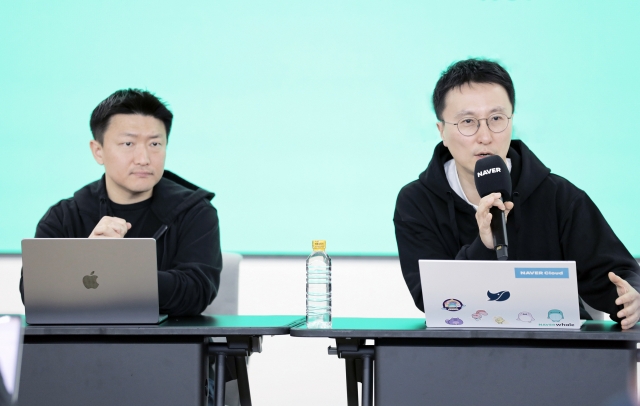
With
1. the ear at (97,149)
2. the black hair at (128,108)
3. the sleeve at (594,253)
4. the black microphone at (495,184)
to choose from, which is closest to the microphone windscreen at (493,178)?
the black microphone at (495,184)

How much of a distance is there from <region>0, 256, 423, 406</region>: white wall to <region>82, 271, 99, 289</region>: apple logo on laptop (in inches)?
64.0

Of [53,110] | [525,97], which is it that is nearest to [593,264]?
[525,97]

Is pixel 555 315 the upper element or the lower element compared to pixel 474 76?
lower

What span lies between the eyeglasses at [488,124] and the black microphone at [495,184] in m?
0.35

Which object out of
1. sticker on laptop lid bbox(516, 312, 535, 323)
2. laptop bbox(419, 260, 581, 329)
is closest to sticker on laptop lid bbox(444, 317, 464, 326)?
laptop bbox(419, 260, 581, 329)

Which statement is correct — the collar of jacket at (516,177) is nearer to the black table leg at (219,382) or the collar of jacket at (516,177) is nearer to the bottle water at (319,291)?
the bottle water at (319,291)

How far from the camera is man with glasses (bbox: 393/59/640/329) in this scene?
2.10 meters

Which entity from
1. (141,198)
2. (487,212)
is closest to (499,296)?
(487,212)

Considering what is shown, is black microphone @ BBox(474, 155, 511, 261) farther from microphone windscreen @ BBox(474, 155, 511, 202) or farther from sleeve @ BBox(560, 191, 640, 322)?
sleeve @ BBox(560, 191, 640, 322)

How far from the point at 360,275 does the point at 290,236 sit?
1.17ft

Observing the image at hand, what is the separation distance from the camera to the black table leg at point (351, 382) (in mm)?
1783

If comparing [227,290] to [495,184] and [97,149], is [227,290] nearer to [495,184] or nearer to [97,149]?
[97,149]

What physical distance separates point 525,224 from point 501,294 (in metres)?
0.71

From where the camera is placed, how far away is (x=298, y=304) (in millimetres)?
3270
